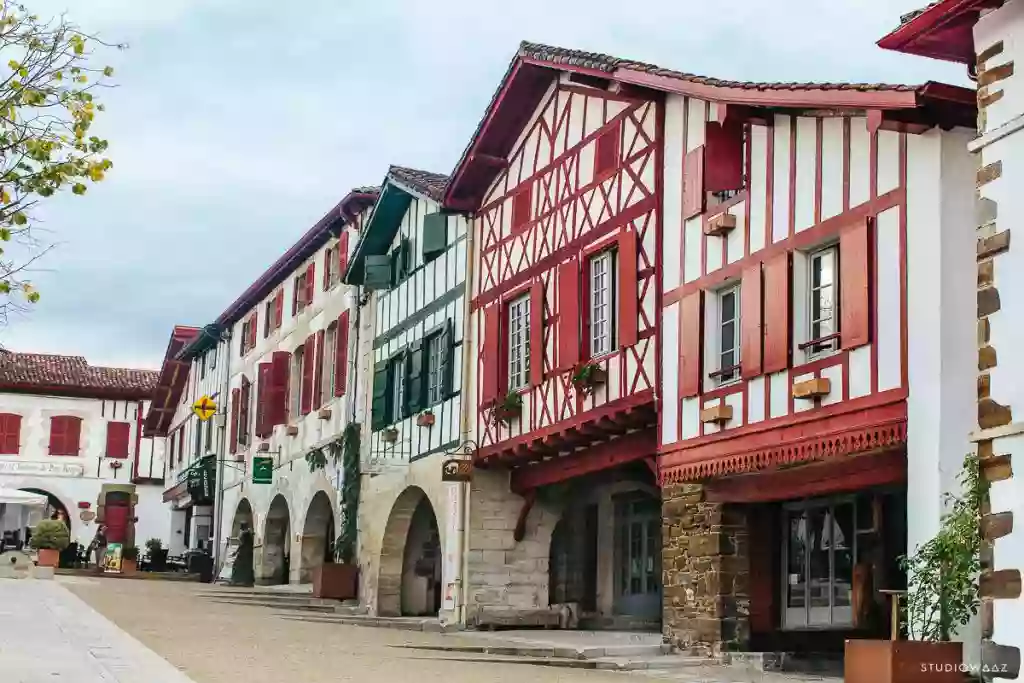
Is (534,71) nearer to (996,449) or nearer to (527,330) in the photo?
(527,330)

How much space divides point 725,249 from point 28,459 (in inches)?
1366

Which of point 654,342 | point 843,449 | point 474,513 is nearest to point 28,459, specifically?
point 474,513

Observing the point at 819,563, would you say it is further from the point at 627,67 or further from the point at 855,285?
the point at 627,67

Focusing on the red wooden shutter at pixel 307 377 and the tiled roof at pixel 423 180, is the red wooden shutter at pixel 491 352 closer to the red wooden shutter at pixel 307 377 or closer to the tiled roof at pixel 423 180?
the tiled roof at pixel 423 180

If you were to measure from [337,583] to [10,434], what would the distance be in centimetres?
2407

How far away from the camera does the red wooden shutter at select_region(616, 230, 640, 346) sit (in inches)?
580

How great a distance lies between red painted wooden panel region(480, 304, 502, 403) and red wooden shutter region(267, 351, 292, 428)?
10761 millimetres

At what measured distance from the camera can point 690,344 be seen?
1347 cm

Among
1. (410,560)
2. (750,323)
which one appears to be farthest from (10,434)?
(750,323)

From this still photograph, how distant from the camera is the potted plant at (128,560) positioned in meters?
32.8

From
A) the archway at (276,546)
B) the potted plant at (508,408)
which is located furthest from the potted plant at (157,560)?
the potted plant at (508,408)

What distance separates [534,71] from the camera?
17.5 metres

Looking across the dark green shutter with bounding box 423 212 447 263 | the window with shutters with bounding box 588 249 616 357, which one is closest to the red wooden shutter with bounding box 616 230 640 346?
the window with shutters with bounding box 588 249 616 357

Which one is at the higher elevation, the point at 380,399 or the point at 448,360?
the point at 448,360
